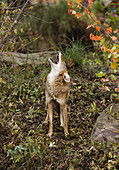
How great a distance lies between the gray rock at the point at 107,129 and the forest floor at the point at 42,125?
0.09m

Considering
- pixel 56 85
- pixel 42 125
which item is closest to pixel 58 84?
pixel 56 85

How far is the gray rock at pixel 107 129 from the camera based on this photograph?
9.52 ft

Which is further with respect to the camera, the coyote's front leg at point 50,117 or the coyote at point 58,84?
the coyote's front leg at point 50,117

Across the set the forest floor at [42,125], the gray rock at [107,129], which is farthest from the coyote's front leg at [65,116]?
the gray rock at [107,129]

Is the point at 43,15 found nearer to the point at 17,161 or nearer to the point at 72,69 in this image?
the point at 72,69

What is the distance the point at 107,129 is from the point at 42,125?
1.06 meters

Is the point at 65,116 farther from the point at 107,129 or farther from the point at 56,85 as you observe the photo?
the point at 107,129

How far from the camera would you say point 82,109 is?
3.86 metres

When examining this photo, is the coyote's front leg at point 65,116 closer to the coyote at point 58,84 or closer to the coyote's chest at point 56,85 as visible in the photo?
the coyote at point 58,84

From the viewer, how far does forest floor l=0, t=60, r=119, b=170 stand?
2.83 m

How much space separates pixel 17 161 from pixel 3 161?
210mm

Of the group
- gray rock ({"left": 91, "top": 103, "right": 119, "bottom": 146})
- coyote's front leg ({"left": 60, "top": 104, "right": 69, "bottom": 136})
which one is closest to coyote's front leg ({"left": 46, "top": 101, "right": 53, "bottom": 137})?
coyote's front leg ({"left": 60, "top": 104, "right": 69, "bottom": 136})

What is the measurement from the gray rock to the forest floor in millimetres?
94

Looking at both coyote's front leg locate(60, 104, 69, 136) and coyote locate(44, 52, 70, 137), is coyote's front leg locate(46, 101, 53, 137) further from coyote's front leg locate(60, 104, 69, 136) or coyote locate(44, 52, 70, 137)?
coyote's front leg locate(60, 104, 69, 136)
